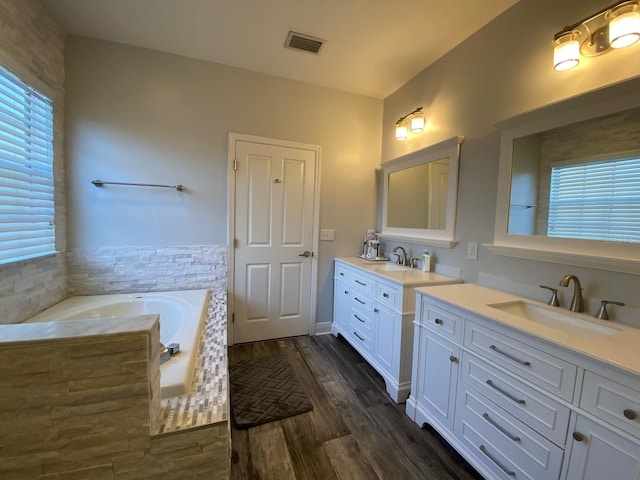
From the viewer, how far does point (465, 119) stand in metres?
1.99

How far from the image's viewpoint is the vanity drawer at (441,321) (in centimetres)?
143

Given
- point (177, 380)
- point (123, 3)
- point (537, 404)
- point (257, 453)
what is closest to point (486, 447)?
point (537, 404)

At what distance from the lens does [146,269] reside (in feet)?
7.63

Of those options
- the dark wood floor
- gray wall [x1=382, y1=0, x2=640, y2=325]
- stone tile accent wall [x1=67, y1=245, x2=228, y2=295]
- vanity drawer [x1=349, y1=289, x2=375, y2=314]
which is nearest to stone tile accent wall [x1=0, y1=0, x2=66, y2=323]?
stone tile accent wall [x1=67, y1=245, x2=228, y2=295]

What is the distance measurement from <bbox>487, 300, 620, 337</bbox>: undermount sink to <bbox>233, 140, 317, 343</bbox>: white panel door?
1836mm

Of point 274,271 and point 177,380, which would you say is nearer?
point 177,380

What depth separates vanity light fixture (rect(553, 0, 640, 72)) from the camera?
111 centimetres

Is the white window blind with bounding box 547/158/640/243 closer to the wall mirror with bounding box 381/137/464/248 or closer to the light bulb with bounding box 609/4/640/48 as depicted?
the light bulb with bounding box 609/4/640/48

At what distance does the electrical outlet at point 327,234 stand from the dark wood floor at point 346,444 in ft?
4.53

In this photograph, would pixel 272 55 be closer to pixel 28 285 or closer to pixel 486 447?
pixel 28 285

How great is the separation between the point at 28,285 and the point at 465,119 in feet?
10.5

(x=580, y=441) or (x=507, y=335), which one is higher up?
(x=507, y=335)

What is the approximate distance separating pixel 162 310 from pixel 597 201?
2808 mm

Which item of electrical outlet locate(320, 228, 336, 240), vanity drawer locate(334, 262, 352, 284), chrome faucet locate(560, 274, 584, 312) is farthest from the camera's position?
electrical outlet locate(320, 228, 336, 240)
